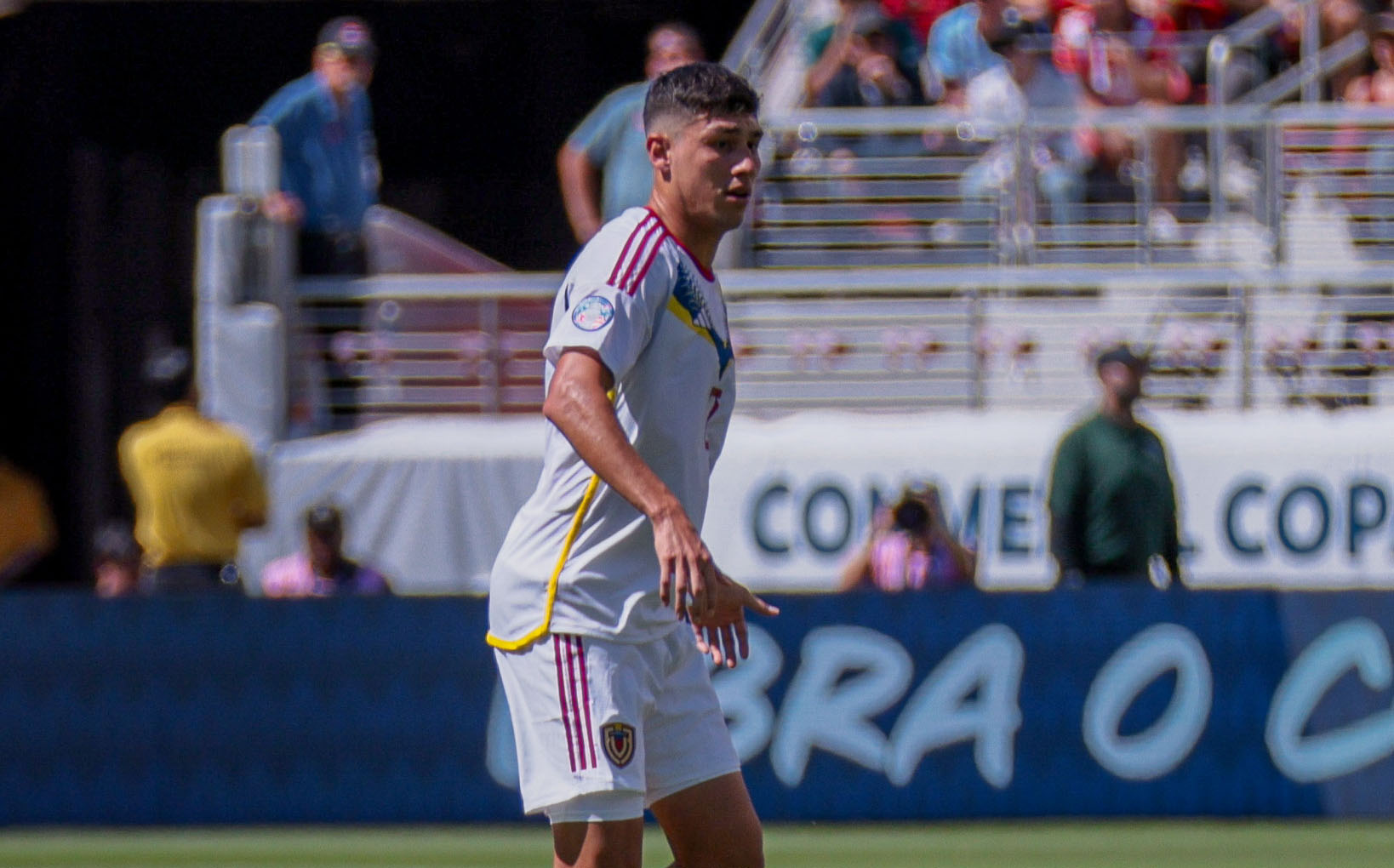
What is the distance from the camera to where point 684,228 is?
15.4 feet

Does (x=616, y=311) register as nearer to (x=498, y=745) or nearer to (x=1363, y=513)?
(x=498, y=745)

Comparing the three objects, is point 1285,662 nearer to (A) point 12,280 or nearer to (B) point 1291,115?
(B) point 1291,115

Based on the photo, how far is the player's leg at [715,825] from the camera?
4734mm

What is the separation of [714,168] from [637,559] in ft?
2.75

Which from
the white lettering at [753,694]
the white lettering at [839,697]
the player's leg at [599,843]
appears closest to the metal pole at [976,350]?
the white lettering at [839,697]

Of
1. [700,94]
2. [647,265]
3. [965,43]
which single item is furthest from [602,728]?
[965,43]

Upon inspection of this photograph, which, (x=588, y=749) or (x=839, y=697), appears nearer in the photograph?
(x=588, y=749)

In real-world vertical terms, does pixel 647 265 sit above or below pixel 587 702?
above

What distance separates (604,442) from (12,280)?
13003 mm

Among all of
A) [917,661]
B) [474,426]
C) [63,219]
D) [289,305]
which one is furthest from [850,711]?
[63,219]

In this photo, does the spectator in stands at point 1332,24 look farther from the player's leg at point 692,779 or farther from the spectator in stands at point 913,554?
the player's leg at point 692,779

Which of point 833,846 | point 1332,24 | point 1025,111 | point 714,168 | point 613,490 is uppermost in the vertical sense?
point 1332,24

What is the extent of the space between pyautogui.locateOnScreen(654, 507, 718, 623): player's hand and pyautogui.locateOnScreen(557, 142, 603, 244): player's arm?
7442mm

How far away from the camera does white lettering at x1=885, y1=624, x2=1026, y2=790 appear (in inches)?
383
